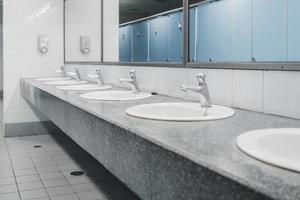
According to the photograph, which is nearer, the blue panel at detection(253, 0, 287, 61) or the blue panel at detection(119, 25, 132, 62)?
the blue panel at detection(253, 0, 287, 61)

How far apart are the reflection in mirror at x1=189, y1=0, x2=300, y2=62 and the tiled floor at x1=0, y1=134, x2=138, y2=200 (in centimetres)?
127

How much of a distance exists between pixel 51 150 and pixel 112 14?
1742 mm

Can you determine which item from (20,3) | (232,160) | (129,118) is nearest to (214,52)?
(129,118)

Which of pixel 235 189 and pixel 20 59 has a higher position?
pixel 20 59

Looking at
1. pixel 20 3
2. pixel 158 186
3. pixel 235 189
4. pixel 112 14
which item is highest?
pixel 20 3

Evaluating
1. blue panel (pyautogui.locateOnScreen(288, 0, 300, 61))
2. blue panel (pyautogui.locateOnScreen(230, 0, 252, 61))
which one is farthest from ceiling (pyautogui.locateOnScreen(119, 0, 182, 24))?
blue panel (pyautogui.locateOnScreen(288, 0, 300, 61))

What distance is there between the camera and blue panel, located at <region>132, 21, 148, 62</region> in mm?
3382

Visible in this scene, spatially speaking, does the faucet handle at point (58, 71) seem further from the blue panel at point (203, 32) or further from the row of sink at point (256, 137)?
the row of sink at point (256, 137)

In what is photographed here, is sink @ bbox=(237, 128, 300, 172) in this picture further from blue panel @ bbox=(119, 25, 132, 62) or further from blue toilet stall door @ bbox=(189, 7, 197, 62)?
blue panel @ bbox=(119, 25, 132, 62)

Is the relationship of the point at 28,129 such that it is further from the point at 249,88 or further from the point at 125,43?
the point at 249,88

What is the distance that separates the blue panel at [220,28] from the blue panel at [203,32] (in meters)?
0.03

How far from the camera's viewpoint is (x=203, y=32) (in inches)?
103

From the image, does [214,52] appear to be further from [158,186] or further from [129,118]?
[158,186]

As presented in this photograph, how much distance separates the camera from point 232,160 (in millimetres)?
897
